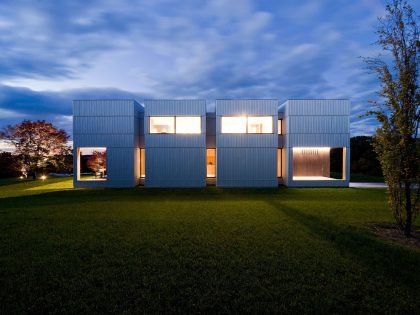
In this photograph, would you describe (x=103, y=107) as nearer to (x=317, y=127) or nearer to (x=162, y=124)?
(x=162, y=124)

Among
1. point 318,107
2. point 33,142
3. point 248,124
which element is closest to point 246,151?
point 248,124

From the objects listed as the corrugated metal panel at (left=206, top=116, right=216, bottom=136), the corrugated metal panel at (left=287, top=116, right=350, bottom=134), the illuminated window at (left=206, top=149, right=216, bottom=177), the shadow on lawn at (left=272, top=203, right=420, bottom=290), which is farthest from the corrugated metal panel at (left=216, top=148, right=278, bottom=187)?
the shadow on lawn at (left=272, top=203, right=420, bottom=290)

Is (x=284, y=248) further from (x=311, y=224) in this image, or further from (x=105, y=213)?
(x=105, y=213)

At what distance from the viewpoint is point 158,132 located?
16.4 metres

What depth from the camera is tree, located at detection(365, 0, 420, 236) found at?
607cm

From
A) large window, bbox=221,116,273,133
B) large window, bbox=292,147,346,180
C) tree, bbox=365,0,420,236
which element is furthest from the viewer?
large window, bbox=292,147,346,180

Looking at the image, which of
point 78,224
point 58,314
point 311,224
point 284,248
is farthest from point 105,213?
point 311,224

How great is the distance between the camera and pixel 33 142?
72.6 feet

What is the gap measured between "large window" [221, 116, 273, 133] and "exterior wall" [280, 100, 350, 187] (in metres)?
1.40

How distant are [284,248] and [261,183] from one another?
36.1ft

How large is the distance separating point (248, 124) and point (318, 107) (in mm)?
4936

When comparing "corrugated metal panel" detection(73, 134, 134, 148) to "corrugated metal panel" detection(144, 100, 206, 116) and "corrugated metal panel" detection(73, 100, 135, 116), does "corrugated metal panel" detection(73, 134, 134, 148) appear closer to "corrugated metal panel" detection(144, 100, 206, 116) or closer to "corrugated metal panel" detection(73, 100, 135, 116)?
"corrugated metal panel" detection(73, 100, 135, 116)

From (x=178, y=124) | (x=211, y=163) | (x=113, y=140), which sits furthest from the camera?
(x=211, y=163)

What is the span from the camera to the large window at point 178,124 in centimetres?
1633
